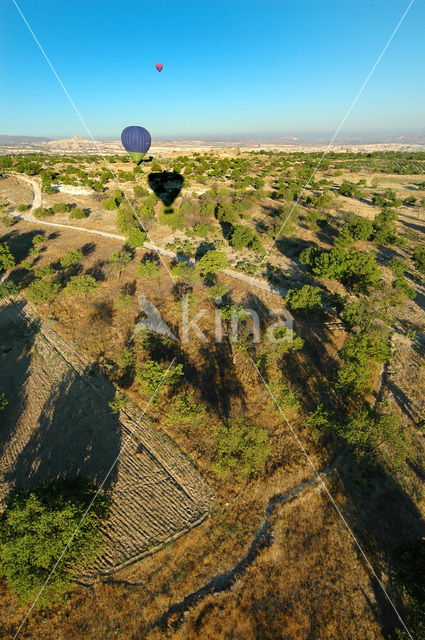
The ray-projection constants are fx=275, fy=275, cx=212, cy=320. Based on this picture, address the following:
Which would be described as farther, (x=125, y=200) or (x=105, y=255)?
(x=125, y=200)

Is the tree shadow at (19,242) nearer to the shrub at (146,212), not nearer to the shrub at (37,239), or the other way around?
the shrub at (37,239)

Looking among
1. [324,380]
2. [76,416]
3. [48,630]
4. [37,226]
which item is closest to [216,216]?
[37,226]

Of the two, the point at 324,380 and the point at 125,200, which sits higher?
the point at 125,200

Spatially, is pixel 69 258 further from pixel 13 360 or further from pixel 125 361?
pixel 125 361

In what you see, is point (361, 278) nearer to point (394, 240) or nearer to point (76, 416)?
point (394, 240)

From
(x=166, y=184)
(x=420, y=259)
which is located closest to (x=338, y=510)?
(x=420, y=259)

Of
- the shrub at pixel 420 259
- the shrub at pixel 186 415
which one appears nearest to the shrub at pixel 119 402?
the shrub at pixel 186 415
